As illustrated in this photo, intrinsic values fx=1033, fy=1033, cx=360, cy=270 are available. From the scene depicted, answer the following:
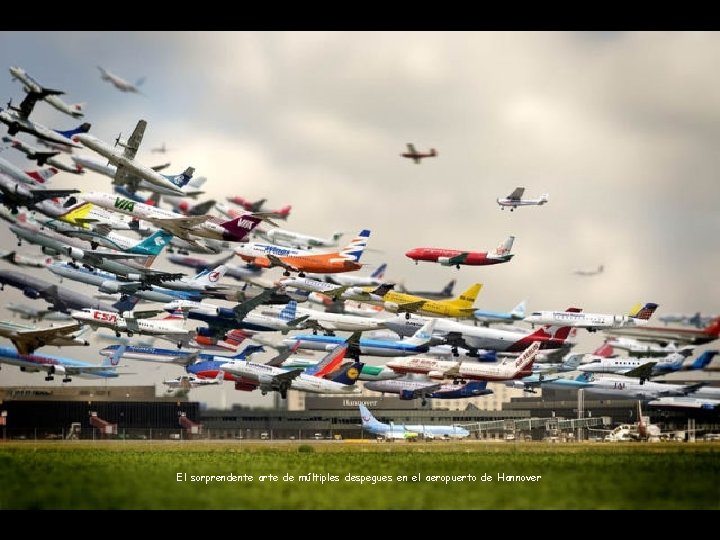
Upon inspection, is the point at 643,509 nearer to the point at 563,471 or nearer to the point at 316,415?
the point at 563,471

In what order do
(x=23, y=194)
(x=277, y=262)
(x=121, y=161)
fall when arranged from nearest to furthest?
(x=121, y=161) < (x=23, y=194) < (x=277, y=262)

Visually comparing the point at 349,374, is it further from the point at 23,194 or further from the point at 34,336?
the point at 23,194

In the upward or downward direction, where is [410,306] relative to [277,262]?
downward

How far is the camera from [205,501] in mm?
34375

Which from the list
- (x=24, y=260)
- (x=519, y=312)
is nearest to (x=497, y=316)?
(x=519, y=312)

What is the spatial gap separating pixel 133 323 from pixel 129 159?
2737 centimetres

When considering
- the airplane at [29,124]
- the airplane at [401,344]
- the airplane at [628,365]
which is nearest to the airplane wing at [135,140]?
the airplane at [29,124]

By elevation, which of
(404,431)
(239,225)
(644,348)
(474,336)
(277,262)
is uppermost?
(239,225)

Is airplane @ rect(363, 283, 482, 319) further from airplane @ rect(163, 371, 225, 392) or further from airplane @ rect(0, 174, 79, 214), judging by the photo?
airplane @ rect(0, 174, 79, 214)

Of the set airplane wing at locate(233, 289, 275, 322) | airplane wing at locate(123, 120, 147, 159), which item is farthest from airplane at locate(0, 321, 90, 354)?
airplane wing at locate(233, 289, 275, 322)

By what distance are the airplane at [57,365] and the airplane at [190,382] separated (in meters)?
7.67

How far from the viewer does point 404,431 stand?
110750 mm

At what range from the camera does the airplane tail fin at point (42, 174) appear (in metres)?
91.3
